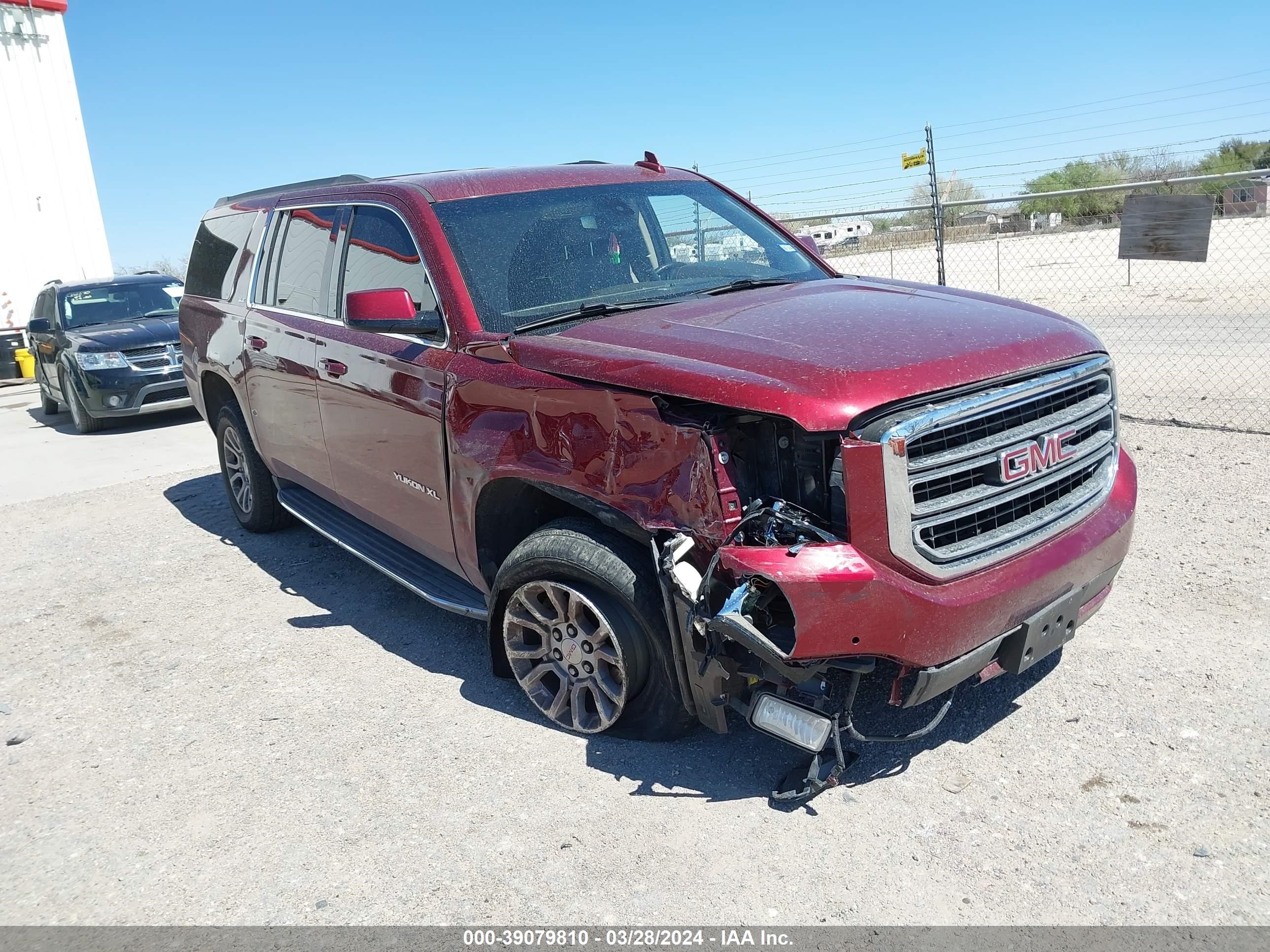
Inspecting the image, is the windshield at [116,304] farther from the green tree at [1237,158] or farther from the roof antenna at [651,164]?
the green tree at [1237,158]

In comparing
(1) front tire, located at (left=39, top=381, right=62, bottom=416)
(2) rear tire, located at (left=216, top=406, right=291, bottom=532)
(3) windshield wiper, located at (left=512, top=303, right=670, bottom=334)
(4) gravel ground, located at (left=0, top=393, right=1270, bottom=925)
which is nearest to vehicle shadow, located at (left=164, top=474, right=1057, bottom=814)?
(4) gravel ground, located at (left=0, top=393, right=1270, bottom=925)

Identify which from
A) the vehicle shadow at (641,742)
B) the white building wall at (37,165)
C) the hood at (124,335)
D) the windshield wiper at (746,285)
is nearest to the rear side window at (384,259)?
the windshield wiper at (746,285)

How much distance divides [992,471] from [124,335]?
37.8 ft

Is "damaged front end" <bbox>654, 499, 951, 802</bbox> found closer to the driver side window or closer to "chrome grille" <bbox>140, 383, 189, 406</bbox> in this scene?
"chrome grille" <bbox>140, 383, 189, 406</bbox>

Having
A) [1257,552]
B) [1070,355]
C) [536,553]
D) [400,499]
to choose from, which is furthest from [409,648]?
[1257,552]

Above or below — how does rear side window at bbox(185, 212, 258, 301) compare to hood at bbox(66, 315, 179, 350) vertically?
above

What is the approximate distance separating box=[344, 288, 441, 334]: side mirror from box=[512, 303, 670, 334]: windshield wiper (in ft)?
1.31

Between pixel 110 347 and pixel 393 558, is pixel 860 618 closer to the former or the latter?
pixel 393 558

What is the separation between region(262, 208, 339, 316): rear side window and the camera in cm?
491

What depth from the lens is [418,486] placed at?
423 cm

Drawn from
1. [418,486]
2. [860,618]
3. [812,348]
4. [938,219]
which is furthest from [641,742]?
[938,219]

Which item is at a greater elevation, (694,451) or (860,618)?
(694,451)

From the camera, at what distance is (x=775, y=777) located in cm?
343

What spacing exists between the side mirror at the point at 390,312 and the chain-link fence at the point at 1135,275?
18.3 ft
